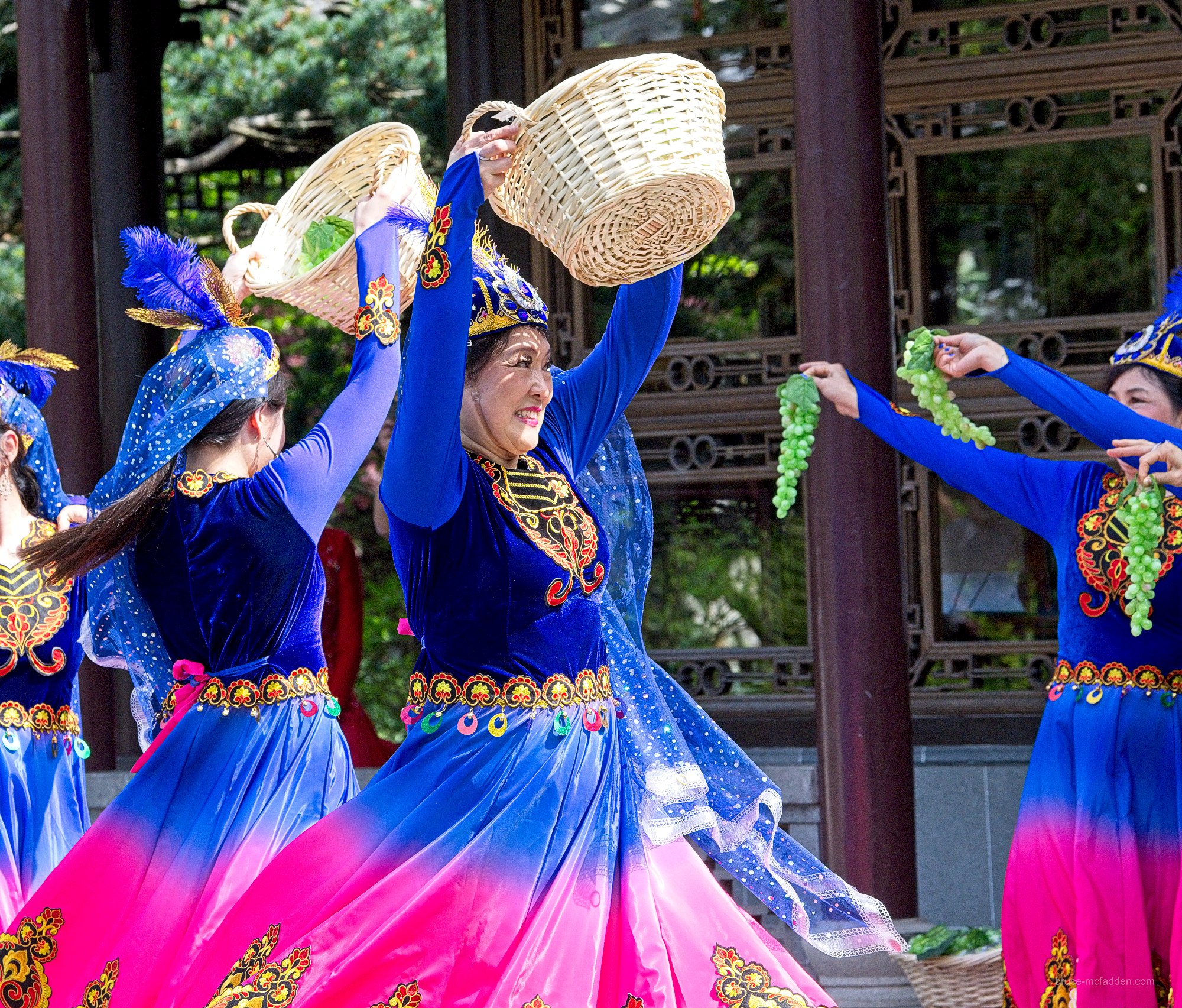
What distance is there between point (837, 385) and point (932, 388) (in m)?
0.23

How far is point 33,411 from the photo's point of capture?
4.26 meters

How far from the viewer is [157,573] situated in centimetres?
339

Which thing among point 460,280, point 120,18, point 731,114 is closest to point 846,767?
point 460,280

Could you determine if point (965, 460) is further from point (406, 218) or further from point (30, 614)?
point (30, 614)

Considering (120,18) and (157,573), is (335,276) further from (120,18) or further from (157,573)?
(120,18)

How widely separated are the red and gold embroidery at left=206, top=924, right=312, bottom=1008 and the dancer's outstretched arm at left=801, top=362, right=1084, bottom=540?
195 cm

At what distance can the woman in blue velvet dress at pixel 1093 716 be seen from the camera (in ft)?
12.1

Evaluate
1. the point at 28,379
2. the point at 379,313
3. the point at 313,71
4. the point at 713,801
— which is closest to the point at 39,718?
the point at 28,379

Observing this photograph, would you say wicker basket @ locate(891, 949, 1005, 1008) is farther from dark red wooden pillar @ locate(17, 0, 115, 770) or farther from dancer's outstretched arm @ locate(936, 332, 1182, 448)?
dark red wooden pillar @ locate(17, 0, 115, 770)

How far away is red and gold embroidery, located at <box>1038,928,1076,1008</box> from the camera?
147 inches

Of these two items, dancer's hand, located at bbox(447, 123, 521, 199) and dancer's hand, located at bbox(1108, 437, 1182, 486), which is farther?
dancer's hand, located at bbox(1108, 437, 1182, 486)

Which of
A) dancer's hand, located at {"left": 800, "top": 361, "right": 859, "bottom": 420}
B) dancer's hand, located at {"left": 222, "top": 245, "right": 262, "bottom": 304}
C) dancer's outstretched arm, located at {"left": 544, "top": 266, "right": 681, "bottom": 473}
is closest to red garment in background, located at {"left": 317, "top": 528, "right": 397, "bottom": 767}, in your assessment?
dancer's hand, located at {"left": 222, "top": 245, "right": 262, "bottom": 304}

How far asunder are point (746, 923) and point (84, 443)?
3893 mm

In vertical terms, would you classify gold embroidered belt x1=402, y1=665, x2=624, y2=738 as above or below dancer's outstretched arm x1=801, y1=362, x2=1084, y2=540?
below
